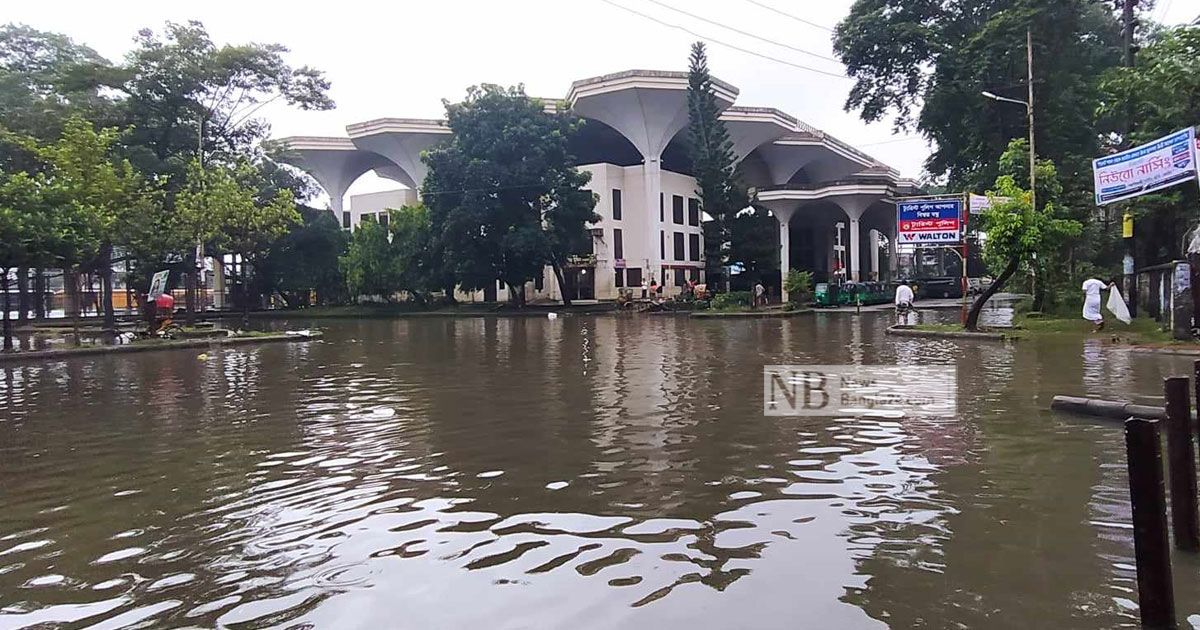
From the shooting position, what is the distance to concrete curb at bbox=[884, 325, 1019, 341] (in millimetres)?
18516

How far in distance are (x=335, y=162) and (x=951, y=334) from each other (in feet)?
164

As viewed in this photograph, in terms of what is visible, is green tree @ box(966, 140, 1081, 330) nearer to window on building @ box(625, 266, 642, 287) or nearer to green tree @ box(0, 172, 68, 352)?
green tree @ box(0, 172, 68, 352)

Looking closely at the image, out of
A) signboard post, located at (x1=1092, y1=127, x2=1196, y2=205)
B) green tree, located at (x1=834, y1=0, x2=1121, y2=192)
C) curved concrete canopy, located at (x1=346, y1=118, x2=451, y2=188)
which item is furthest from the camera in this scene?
curved concrete canopy, located at (x1=346, y1=118, x2=451, y2=188)

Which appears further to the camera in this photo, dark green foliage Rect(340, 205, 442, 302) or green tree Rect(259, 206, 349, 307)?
green tree Rect(259, 206, 349, 307)

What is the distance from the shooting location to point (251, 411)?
10.4 m

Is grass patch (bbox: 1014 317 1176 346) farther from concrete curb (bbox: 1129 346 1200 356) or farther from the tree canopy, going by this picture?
the tree canopy

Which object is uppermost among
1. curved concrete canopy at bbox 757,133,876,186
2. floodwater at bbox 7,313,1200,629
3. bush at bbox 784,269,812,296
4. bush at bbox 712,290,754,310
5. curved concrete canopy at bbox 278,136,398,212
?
curved concrete canopy at bbox 278,136,398,212

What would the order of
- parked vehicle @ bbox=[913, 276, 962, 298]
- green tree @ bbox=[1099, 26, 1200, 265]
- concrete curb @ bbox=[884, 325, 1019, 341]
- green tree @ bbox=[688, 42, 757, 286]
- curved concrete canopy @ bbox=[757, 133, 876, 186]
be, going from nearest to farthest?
green tree @ bbox=[1099, 26, 1200, 265]
concrete curb @ bbox=[884, 325, 1019, 341]
green tree @ bbox=[688, 42, 757, 286]
parked vehicle @ bbox=[913, 276, 962, 298]
curved concrete canopy @ bbox=[757, 133, 876, 186]

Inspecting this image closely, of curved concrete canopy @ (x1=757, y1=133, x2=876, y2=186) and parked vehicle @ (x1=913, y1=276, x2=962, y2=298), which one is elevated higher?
curved concrete canopy @ (x1=757, y1=133, x2=876, y2=186)

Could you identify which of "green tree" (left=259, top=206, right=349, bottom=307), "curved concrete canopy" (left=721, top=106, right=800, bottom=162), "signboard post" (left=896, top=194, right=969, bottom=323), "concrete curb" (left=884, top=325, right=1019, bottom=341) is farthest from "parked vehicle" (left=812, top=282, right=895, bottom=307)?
"green tree" (left=259, top=206, right=349, bottom=307)

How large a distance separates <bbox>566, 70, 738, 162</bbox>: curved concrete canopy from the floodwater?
3555 centimetres

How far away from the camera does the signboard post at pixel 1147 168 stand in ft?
54.3

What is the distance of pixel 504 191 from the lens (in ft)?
137

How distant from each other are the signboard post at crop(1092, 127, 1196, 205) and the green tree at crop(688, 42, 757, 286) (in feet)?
83.1
